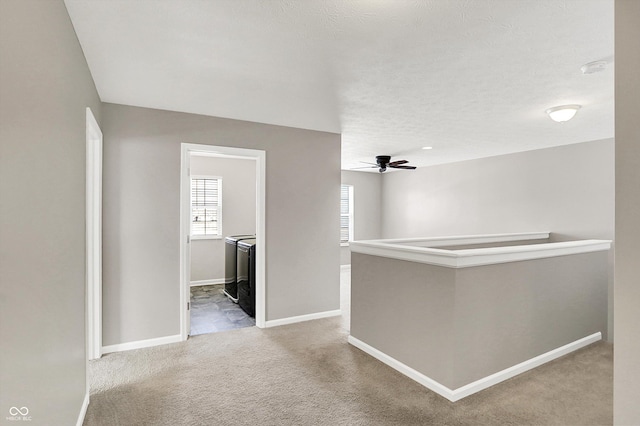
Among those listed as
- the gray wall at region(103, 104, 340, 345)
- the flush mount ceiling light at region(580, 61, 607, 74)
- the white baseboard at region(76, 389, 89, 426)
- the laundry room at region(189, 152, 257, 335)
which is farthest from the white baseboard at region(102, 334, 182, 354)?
the flush mount ceiling light at region(580, 61, 607, 74)

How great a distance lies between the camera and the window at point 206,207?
636 centimetres

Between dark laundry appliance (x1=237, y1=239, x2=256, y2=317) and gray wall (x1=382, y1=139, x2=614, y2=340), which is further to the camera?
gray wall (x1=382, y1=139, x2=614, y2=340)

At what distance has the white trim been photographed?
241 centimetres

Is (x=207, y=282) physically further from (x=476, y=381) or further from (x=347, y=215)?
(x=476, y=381)

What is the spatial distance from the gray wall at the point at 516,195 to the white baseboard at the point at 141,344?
479 cm

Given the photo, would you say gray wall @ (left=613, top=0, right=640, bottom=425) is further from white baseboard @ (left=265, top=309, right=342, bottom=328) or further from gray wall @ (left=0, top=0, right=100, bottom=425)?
white baseboard @ (left=265, top=309, right=342, bottom=328)

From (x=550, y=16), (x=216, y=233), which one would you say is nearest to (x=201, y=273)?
(x=216, y=233)

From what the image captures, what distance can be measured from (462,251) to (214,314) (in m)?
3.38

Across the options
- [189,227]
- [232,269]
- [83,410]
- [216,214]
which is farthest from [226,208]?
[83,410]

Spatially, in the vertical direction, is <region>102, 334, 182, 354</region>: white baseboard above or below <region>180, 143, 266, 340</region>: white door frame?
below

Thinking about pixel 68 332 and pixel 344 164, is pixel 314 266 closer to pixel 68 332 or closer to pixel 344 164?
pixel 68 332

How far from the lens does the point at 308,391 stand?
2.52 meters

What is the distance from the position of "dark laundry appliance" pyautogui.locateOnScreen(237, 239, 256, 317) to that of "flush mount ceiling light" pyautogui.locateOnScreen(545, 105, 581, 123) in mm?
3595

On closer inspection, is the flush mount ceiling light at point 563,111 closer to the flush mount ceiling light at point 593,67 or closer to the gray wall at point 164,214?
the flush mount ceiling light at point 593,67
